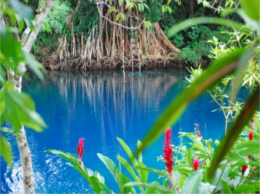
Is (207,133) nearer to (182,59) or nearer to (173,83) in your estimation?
(173,83)

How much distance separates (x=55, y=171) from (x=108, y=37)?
817 cm

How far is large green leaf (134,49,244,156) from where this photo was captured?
0.21 meters

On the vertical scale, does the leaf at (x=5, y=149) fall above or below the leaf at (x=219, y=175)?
above

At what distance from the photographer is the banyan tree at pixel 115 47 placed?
1060cm

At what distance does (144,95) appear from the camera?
6938mm

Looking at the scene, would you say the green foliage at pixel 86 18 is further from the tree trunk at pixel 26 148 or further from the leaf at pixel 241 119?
the leaf at pixel 241 119

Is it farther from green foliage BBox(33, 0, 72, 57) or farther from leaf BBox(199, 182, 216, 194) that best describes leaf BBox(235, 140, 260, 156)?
green foliage BBox(33, 0, 72, 57)

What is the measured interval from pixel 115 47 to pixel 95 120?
5928mm

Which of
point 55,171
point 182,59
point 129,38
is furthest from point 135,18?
point 55,171

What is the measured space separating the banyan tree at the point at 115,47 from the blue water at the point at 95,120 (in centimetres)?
135

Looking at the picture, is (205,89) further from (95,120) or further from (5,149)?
(95,120)

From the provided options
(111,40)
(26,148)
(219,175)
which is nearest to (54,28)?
(111,40)

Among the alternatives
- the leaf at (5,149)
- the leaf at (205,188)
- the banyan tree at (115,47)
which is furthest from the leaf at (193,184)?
the banyan tree at (115,47)

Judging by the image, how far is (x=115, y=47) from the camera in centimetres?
1077
